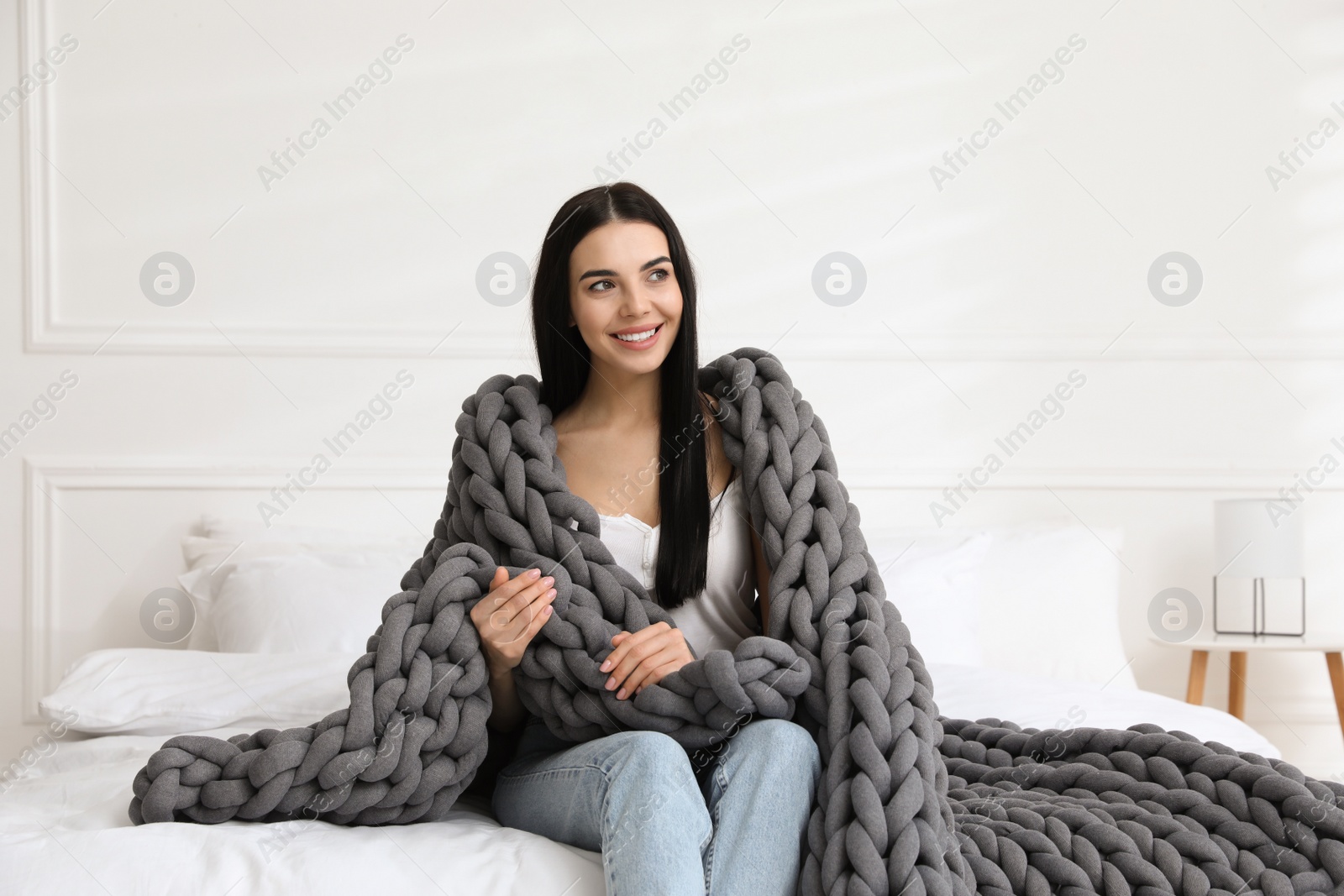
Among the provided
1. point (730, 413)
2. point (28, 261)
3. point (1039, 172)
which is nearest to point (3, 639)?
point (28, 261)

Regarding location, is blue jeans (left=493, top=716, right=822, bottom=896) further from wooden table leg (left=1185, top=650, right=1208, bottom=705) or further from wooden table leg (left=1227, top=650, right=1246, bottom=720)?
wooden table leg (left=1227, top=650, right=1246, bottom=720)

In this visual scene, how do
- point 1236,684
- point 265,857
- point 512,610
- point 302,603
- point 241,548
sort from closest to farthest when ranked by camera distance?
point 265,857 → point 512,610 → point 302,603 → point 241,548 → point 1236,684

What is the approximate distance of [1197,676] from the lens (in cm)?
274

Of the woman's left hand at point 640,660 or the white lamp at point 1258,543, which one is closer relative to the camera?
the woman's left hand at point 640,660

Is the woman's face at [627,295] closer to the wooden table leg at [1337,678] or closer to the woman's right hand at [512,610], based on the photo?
the woman's right hand at [512,610]

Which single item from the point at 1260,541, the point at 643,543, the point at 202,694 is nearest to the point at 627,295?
the point at 643,543

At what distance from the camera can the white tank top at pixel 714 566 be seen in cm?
158

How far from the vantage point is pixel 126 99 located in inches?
103

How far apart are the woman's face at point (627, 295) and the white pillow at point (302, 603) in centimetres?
85

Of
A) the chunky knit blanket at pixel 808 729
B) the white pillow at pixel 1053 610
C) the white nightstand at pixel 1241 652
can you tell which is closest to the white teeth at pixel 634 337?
the chunky knit blanket at pixel 808 729


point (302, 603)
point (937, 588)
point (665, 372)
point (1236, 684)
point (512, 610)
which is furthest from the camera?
point (1236, 684)

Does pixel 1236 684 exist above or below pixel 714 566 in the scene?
below

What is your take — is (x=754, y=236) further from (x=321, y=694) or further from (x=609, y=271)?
(x=321, y=694)

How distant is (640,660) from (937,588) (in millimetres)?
1179
